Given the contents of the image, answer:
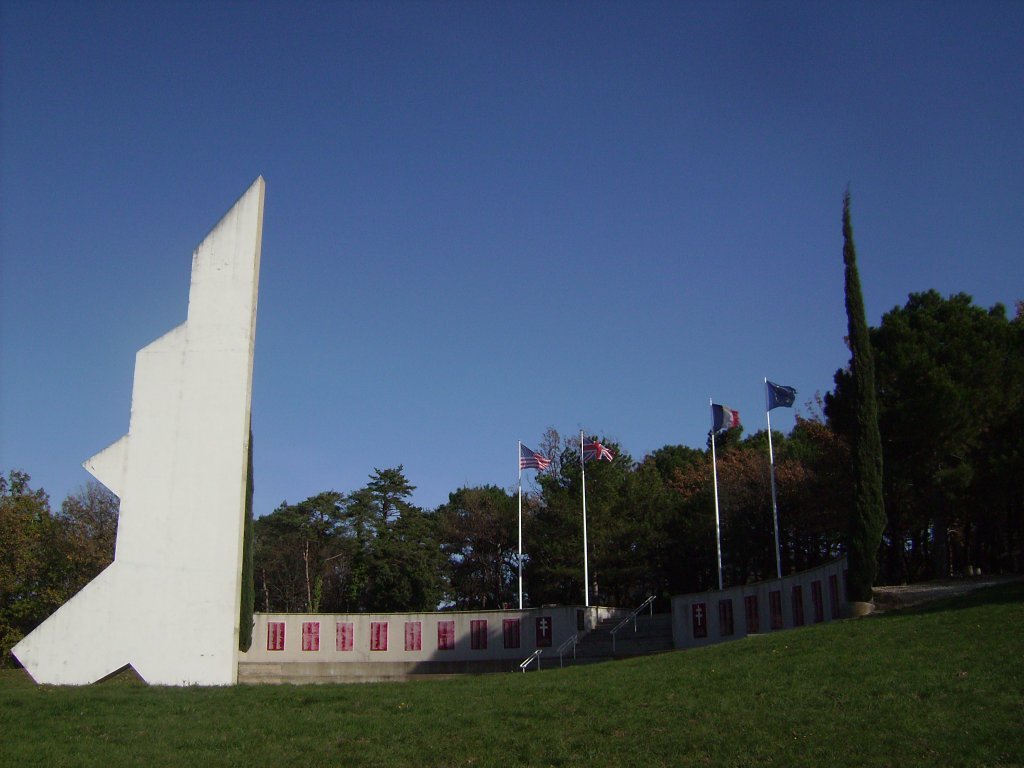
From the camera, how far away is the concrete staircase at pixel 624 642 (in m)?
27.7

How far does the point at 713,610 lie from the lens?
27.3 m

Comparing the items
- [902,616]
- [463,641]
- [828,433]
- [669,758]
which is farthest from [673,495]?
[669,758]

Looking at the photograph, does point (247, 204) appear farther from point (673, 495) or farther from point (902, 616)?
point (673, 495)

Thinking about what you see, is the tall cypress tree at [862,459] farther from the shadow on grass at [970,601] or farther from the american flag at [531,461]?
the american flag at [531,461]

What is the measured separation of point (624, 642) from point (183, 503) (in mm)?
16502

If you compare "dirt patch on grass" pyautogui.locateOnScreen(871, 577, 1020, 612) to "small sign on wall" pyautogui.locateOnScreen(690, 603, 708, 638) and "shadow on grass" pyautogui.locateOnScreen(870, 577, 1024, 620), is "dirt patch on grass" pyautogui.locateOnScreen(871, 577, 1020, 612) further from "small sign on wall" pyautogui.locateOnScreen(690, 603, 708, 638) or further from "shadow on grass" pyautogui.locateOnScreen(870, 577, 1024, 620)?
"small sign on wall" pyautogui.locateOnScreen(690, 603, 708, 638)

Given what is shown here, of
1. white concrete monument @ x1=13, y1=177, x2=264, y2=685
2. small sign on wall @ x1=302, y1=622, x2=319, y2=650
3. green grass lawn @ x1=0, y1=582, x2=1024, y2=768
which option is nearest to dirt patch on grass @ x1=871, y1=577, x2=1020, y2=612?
green grass lawn @ x1=0, y1=582, x2=1024, y2=768

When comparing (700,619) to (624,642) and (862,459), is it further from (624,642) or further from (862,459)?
(862,459)

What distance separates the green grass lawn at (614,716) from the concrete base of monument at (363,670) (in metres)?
14.0

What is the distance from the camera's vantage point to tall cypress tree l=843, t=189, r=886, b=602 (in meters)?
22.3

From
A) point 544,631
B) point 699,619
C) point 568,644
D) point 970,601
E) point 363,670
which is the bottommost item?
point 363,670

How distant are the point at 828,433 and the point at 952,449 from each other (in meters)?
7.85

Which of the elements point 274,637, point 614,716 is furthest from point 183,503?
point 274,637

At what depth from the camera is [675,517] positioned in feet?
144
